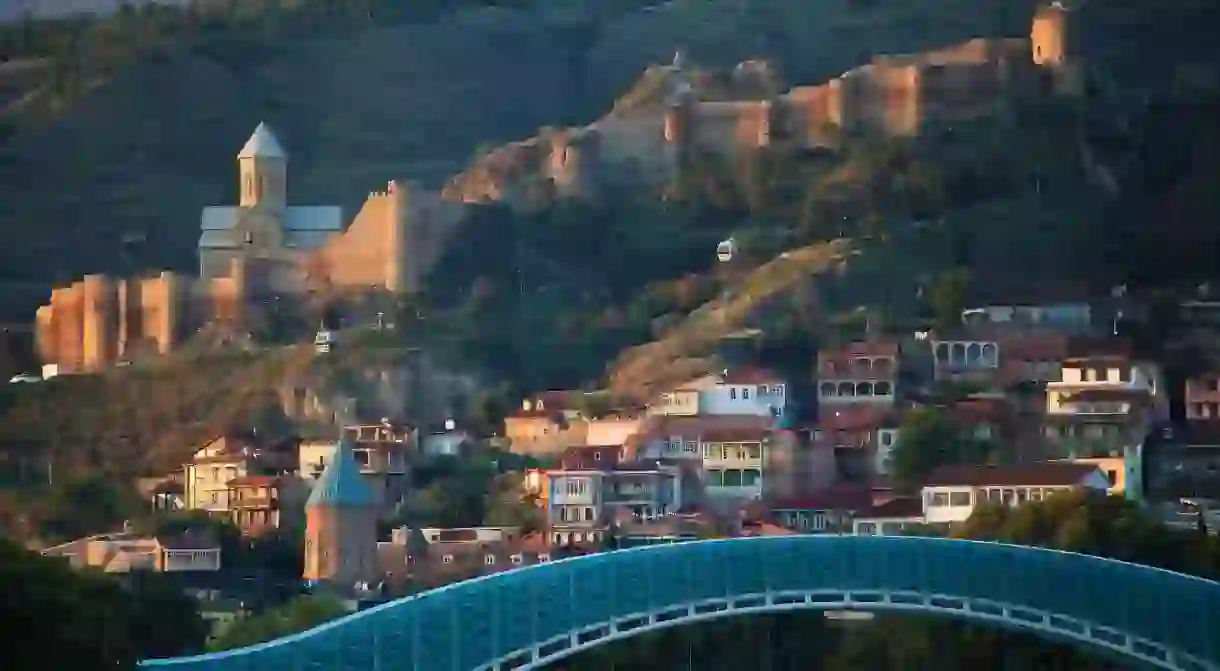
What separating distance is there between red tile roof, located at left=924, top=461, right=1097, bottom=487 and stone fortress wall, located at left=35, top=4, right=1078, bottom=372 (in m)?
17.4

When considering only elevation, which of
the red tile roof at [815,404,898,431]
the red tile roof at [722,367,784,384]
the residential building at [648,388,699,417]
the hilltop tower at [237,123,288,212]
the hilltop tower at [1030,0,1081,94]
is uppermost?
the hilltop tower at [1030,0,1081,94]

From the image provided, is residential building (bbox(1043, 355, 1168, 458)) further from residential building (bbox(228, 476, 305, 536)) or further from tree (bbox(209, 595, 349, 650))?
tree (bbox(209, 595, 349, 650))

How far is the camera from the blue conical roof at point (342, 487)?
2162 inches

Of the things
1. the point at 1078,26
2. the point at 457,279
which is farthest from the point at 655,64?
the point at 457,279

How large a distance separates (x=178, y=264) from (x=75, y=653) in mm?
41484

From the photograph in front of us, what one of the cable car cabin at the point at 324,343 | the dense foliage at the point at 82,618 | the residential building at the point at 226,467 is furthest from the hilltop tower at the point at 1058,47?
the dense foliage at the point at 82,618

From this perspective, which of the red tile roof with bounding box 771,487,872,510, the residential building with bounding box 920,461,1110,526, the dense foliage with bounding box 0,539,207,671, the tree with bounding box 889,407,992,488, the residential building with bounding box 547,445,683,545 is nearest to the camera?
the dense foliage with bounding box 0,539,207,671

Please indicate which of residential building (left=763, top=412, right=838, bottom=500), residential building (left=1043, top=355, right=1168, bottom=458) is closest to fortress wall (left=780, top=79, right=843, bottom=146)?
residential building (left=1043, top=355, right=1168, bottom=458)

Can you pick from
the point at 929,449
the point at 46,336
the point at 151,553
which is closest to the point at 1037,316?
the point at 929,449

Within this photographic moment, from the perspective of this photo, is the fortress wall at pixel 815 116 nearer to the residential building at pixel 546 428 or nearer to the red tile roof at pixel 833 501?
the residential building at pixel 546 428

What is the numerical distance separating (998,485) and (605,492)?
243 inches

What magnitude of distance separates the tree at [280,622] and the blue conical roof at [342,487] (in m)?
5.72

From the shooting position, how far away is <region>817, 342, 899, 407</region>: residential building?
63.6 meters

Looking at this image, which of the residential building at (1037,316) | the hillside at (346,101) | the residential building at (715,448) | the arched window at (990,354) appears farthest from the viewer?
the hillside at (346,101)
